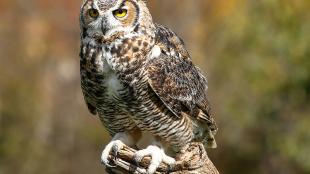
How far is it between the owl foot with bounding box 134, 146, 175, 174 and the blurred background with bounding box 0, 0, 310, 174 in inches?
291

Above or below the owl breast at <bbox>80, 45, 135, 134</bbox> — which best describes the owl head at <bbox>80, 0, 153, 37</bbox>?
above

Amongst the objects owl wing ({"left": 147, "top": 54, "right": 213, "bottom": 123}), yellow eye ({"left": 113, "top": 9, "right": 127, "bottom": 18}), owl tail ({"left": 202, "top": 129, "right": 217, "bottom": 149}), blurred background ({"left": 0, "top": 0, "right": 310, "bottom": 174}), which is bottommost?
blurred background ({"left": 0, "top": 0, "right": 310, "bottom": 174})

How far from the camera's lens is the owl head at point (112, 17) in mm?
5121

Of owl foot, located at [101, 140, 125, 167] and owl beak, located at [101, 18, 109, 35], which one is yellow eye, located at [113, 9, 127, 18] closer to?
owl beak, located at [101, 18, 109, 35]

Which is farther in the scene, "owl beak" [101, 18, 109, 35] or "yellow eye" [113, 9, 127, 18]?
"yellow eye" [113, 9, 127, 18]

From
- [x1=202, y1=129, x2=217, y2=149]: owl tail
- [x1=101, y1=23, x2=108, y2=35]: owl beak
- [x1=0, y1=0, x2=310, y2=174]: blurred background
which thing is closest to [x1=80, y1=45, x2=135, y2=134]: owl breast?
[x1=101, y1=23, x2=108, y2=35]: owl beak

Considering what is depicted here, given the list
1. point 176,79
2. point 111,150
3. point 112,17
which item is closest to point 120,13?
point 112,17

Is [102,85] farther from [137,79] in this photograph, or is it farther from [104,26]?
[104,26]

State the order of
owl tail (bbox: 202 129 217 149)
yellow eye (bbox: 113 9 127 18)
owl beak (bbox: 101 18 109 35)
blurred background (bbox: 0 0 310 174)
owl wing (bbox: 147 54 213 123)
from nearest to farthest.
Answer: owl beak (bbox: 101 18 109 35) → yellow eye (bbox: 113 9 127 18) → owl wing (bbox: 147 54 213 123) → owl tail (bbox: 202 129 217 149) → blurred background (bbox: 0 0 310 174)

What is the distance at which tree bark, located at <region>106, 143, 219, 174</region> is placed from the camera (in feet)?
17.0

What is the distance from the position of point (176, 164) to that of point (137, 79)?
0.56m
